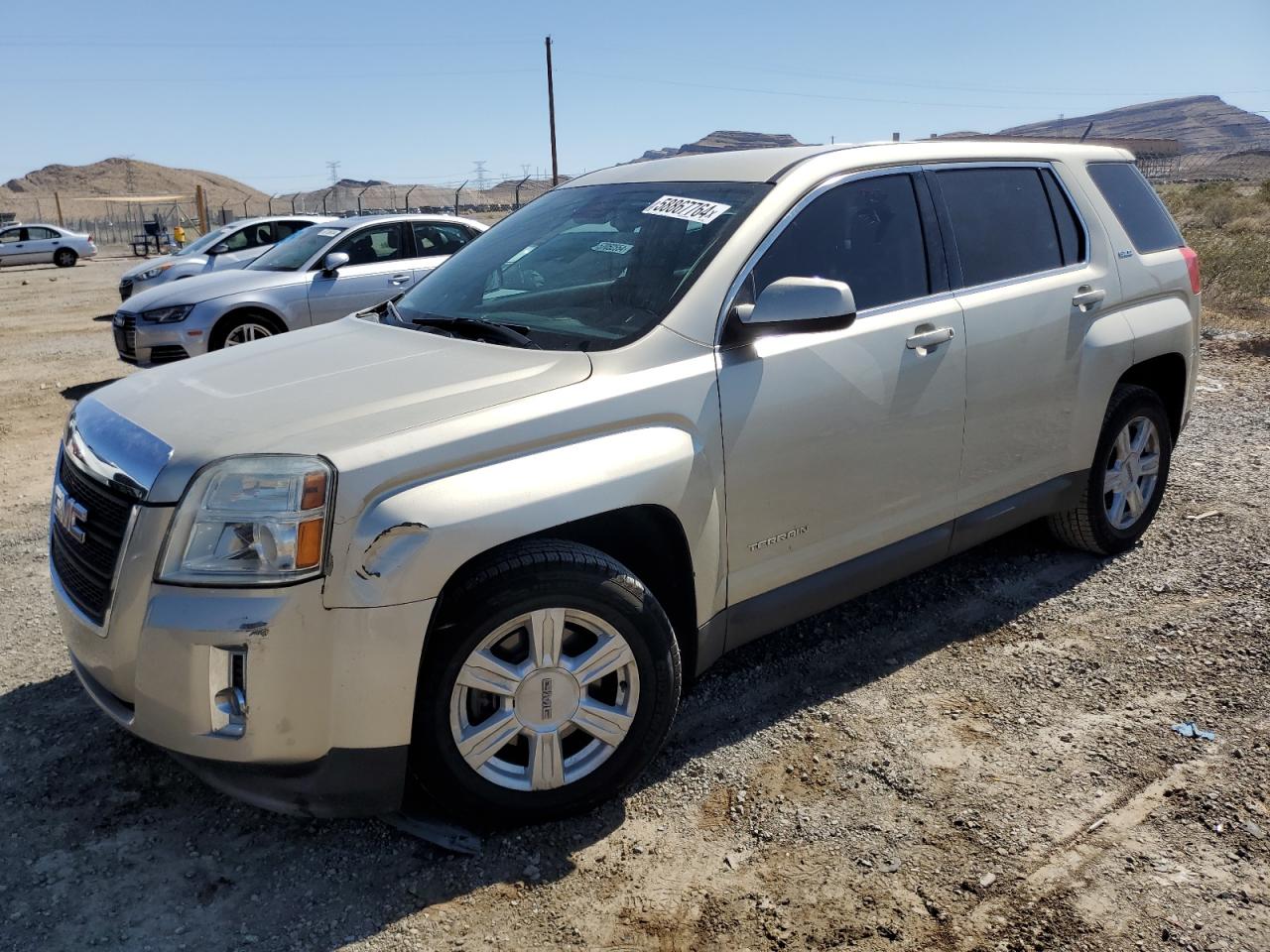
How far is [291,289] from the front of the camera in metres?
9.46

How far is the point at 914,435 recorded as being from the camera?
3.55 meters

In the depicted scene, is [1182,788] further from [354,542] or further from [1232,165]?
[1232,165]

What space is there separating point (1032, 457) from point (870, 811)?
1.84 metres

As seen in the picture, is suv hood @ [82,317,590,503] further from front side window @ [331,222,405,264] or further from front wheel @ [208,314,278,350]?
front side window @ [331,222,405,264]

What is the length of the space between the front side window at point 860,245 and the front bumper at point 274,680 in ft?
5.18

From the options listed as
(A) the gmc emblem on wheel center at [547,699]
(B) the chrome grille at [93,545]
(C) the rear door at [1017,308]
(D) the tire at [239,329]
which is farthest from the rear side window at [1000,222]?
(D) the tire at [239,329]

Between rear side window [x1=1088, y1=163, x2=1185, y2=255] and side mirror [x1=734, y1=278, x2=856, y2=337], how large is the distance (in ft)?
7.39

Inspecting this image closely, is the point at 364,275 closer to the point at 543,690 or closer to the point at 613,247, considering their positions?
the point at 613,247

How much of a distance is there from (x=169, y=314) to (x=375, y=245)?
2.12 metres

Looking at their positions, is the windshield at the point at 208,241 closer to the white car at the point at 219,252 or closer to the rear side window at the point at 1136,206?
the white car at the point at 219,252

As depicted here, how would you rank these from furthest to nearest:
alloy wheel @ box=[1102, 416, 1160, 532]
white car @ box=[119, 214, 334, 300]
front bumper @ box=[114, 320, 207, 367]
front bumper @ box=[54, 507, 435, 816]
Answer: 1. white car @ box=[119, 214, 334, 300]
2. front bumper @ box=[114, 320, 207, 367]
3. alloy wheel @ box=[1102, 416, 1160, 532]
4. front bumper @ box=[54, 507, 435, 816]

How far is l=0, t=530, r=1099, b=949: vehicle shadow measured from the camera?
2553 millimetres

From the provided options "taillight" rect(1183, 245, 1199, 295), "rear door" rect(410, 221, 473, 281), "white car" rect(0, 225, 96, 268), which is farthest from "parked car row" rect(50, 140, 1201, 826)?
"white car" rect(0, 225, 96, 268)

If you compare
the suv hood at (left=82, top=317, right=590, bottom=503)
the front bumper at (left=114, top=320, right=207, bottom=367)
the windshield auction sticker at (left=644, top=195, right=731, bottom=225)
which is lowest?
the front bumper at (left=114, top=320, right=207, bottom=367)
